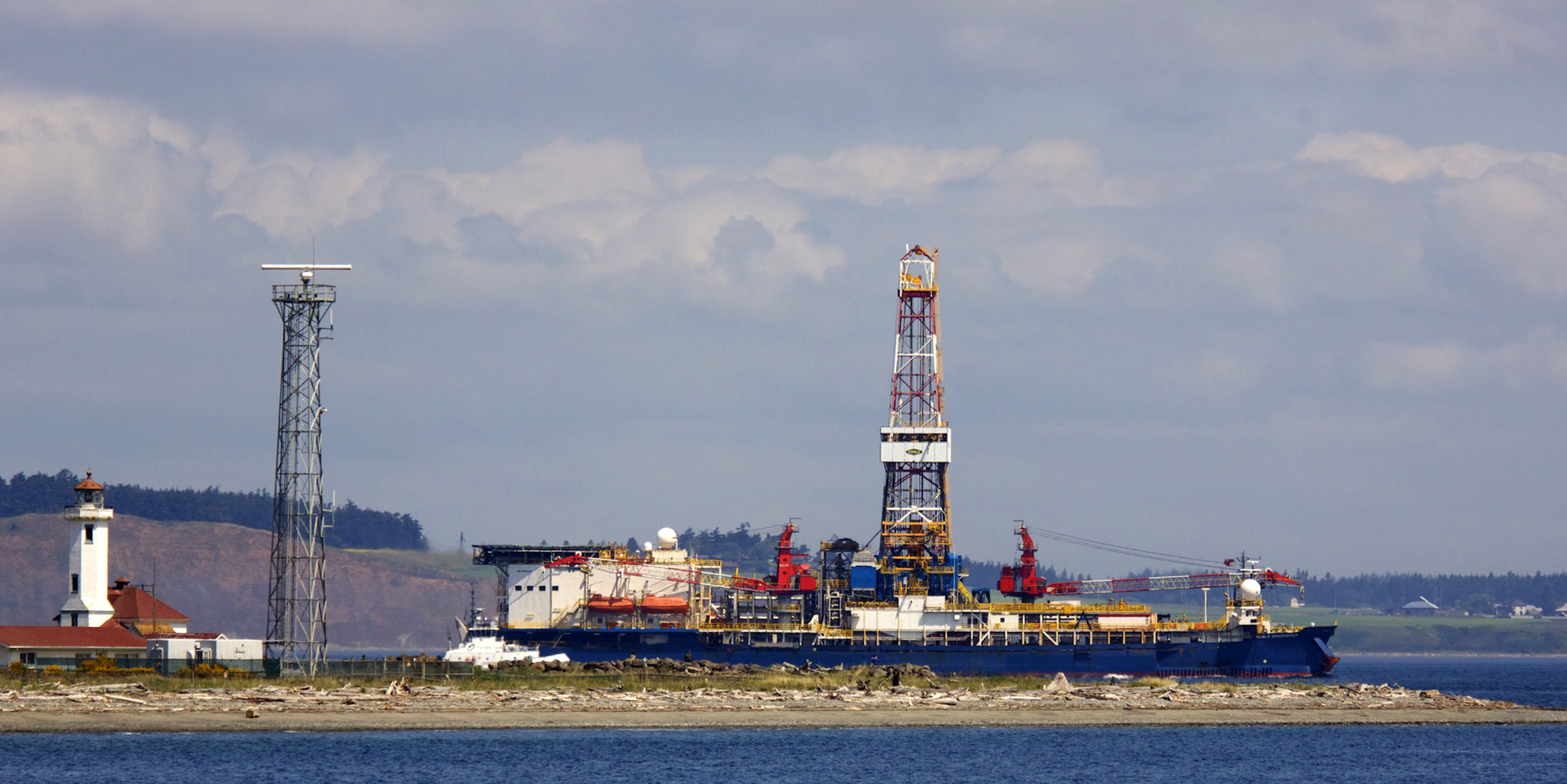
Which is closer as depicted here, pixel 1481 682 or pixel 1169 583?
pixel 1169 583

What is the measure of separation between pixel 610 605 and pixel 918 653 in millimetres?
18047

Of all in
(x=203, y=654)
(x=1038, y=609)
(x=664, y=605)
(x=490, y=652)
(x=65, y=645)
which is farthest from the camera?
(x=664, y=605)

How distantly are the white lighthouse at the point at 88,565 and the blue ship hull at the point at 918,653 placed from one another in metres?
23.9

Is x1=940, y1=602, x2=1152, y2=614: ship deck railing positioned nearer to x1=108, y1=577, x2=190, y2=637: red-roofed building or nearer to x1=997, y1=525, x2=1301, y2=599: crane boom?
x1=997, y1=525, x2=1301, y2=599: crane boom

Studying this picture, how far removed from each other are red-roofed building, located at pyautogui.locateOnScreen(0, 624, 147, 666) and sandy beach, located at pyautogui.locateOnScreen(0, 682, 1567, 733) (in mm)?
7103

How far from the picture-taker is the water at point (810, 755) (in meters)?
63.0

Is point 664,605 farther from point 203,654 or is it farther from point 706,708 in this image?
point 203,654

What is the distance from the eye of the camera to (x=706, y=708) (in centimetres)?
8094

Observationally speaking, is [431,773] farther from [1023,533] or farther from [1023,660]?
[1023,533]

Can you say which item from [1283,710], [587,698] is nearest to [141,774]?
[587,698]

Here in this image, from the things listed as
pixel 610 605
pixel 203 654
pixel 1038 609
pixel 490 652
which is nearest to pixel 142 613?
pixel 203 654

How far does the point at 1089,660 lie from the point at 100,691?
177 ft

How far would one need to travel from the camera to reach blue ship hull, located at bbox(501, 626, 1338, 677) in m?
104

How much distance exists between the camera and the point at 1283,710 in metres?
85.3
